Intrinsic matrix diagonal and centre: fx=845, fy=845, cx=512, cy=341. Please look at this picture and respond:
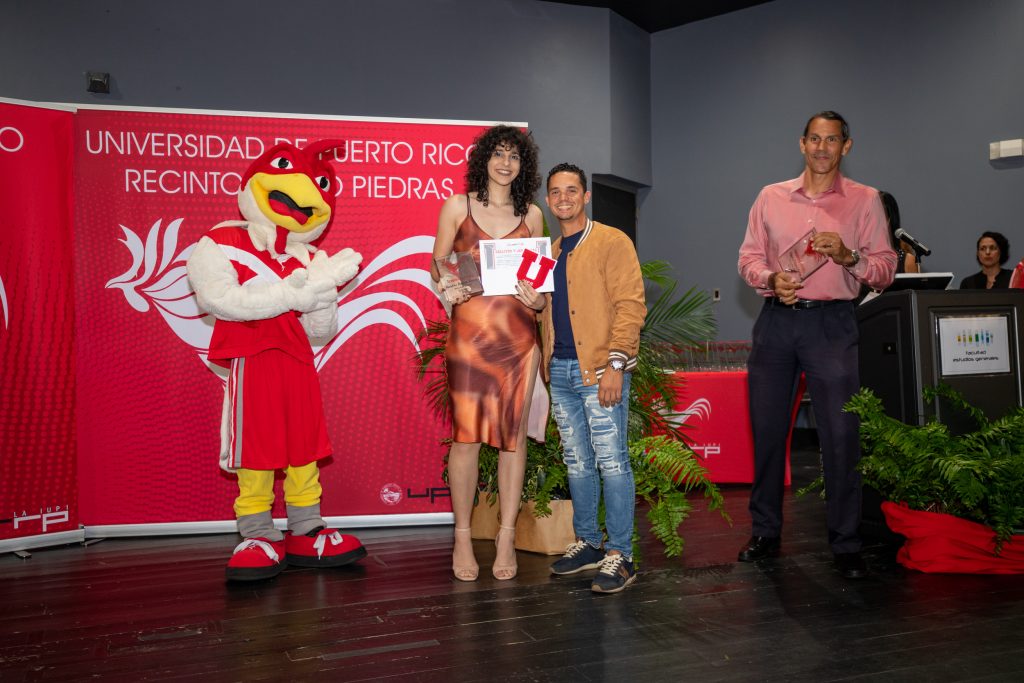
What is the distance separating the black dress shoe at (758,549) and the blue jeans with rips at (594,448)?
0.60 metres

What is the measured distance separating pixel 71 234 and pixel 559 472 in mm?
2509

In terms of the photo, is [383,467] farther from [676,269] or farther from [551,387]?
[676,269]

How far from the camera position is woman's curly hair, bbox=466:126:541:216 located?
319cm

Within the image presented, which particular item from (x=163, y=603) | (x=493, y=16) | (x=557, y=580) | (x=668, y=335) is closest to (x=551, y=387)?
(x=557, y=580)

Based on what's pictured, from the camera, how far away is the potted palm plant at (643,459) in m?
3.36

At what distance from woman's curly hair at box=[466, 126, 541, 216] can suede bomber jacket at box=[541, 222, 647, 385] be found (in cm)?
35

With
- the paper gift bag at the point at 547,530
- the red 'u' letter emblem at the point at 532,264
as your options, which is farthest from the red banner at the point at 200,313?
the red 'u' letter emblem at the point at 532,264

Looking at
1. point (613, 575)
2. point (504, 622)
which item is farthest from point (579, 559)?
point (504, 622)

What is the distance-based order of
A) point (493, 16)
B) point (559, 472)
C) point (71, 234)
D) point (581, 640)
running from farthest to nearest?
point (493, 16), point (71, 234), point (559, 472), point (581, 640)

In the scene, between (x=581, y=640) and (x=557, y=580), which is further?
(x=557, y=580)

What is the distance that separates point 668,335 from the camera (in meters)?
4.32

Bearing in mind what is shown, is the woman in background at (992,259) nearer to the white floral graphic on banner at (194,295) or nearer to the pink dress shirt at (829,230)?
the pink dress shirt at (829,230)

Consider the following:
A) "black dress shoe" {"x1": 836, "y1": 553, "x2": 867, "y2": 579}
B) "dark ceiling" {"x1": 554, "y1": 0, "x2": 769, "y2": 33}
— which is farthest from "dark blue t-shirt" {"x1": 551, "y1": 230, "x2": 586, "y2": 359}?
"dark ceiling" {"x1": 554, "y1": 0, "x2": 769, "y2": 33}

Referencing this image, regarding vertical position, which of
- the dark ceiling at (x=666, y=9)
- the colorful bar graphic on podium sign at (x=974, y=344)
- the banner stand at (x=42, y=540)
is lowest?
the banner stand at (x=42, y=540)
